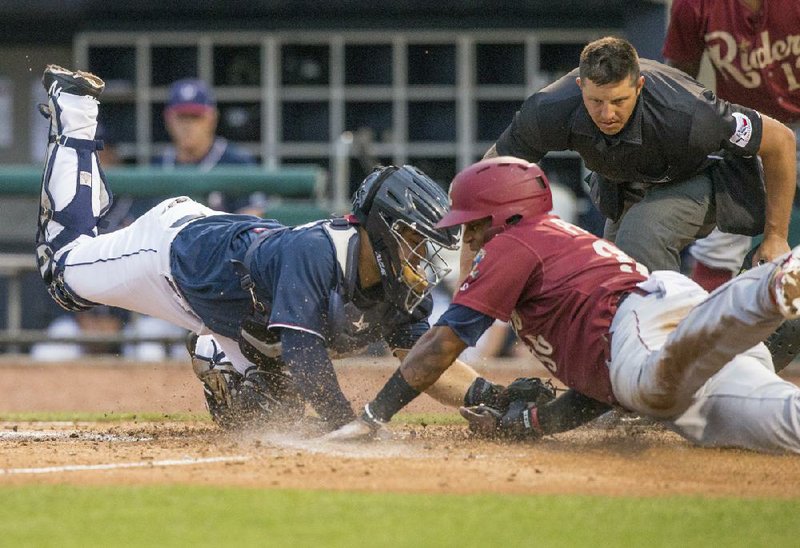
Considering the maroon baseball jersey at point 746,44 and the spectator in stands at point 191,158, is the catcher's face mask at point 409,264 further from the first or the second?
the spectator in stands at point 191,158

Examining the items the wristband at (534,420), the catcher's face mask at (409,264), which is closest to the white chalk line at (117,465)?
the catcher's face mask at (409,264)

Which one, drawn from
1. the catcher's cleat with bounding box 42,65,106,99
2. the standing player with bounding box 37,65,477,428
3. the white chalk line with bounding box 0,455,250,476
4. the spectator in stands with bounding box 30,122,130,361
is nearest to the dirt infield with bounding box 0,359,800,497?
the white chalk line with bounding box 0,455,250,476

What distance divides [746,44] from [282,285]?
9.23ft

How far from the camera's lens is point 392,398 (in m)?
5.41

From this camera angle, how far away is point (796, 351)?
6.53m

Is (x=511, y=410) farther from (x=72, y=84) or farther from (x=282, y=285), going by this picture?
(x=72, y=84)

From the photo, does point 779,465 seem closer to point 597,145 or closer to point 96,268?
point 597,145

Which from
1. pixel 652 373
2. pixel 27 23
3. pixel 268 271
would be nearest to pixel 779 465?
pixel 652 373

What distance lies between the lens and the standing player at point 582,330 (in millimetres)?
5234

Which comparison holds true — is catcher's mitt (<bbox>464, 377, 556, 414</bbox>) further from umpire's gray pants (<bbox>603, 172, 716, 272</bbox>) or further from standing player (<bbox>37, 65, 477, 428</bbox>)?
umpire's gray pants (<bbox>603, 172, 716, 272</bbox>)

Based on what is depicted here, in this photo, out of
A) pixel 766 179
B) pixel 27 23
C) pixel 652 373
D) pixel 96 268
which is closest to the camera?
pixel 652 373

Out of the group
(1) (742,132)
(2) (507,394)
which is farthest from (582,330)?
(1) (742,132)

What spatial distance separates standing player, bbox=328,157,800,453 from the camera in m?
5.23

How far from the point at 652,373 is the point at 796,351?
171 cm
